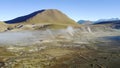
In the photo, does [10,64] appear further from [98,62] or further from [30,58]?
[98,62]

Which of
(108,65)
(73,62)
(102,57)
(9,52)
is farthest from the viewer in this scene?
(9,52)

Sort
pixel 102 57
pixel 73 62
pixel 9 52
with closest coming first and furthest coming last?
pixel 73 62 → pixel 102 57 → pixel 9 52

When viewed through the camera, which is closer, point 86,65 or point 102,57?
point 86,65

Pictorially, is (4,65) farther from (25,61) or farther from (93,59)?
(93,59)

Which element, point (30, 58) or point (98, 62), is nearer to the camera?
point (98, 62)

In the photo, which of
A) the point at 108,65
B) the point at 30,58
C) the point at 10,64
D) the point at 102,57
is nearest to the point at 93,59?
the point at 102,57

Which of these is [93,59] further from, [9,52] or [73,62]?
[9,52]

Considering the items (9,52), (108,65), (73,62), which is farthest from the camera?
(9,52)

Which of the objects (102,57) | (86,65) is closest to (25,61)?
(86,65)

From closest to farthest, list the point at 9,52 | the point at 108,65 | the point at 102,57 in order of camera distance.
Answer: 1. the point at 108,65
2. the point at 102,57
3. the point at 9,52
